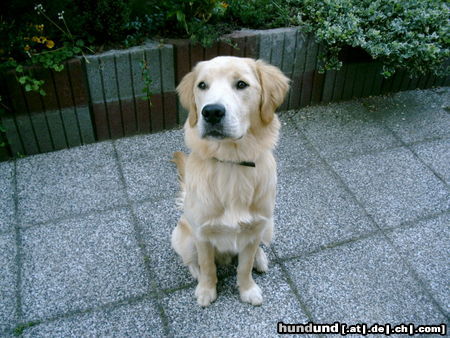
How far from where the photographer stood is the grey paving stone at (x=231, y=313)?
2428 mm

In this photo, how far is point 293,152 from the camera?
3.80m

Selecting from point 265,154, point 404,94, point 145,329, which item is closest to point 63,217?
point 145,329

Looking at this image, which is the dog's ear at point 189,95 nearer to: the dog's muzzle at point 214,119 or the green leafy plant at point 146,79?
the dog's muzzle at point 214,119

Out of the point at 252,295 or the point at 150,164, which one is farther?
the point at 150,164

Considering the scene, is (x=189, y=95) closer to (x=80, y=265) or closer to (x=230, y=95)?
(x=230, y=95)

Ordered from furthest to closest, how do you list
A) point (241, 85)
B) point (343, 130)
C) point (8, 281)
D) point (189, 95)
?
point (343, 130) < point (8, 281) < point (189, 95) < point (241, 85)

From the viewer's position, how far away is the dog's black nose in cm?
193

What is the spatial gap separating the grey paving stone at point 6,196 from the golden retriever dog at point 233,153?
1618 millimetres

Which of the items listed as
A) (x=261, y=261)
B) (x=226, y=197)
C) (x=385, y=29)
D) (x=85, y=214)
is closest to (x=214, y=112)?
(x=226, y=197)

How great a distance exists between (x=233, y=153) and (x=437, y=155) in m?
2.56

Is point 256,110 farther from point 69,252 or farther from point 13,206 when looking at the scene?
point 13,206

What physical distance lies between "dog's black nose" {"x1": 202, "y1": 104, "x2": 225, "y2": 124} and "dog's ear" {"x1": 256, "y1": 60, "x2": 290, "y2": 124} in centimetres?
30

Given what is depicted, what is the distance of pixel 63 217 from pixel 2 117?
107 centimetres

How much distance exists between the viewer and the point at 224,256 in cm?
267
